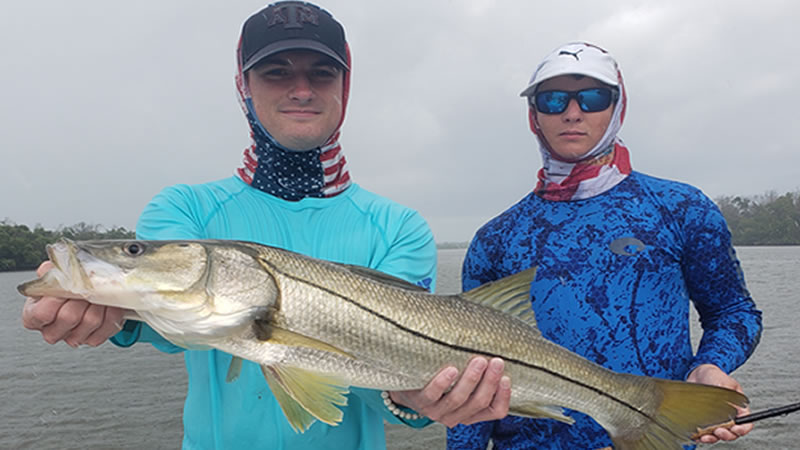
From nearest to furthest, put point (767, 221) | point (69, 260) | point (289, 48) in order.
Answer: point (69, 260), point (289, 48), point (767, 221)

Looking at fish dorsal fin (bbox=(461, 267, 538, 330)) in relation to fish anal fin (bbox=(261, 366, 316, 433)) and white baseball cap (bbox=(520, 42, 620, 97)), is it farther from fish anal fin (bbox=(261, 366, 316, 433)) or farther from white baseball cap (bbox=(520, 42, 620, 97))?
white baseball cap (bbox=(520, 42, 620, 97))

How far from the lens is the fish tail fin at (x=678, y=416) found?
2537mm

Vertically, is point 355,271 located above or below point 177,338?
above

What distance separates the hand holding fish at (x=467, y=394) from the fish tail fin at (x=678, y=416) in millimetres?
785

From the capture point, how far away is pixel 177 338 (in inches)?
82.6

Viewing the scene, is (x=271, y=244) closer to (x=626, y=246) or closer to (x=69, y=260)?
(x=69, y=260)

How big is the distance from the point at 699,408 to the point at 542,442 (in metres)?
0.93

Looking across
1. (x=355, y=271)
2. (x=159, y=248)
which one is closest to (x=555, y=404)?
(x=355, y=271)

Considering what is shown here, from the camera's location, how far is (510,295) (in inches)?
104

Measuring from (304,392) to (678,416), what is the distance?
199 cm

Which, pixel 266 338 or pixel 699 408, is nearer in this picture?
pixel 266 338

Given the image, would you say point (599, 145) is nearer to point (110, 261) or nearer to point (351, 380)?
point (351, 380)

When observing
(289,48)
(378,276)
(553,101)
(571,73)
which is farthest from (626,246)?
(289,48)

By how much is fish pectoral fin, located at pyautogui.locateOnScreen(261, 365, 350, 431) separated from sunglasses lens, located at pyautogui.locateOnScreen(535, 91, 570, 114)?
2.55 meters
